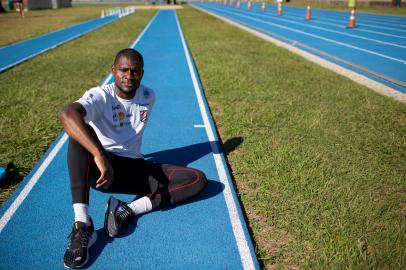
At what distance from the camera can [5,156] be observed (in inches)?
190

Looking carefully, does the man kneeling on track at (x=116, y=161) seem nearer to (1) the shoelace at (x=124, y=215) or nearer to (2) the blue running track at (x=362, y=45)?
(1) the shoelace at (x=124, y=215)

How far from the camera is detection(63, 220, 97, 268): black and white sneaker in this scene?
2.82 metres

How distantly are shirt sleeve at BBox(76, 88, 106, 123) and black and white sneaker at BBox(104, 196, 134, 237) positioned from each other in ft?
2.75

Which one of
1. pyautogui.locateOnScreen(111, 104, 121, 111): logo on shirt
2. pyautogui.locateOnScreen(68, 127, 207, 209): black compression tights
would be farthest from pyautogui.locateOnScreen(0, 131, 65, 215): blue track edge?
pyautogui.locateOnScreen(111, 104, 121, 111): logo on shirt

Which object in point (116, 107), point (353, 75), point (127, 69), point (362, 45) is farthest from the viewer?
point (362, 45)

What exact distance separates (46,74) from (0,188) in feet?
21.3

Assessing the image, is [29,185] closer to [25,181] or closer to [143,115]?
[25,181]

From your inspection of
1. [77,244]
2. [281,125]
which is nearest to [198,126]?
[281,125]

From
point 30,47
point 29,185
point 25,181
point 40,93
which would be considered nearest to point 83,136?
point 29,185

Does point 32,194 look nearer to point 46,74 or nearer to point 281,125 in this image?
point 281,125

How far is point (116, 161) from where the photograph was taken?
3.40 meters

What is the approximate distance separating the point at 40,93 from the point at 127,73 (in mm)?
5525

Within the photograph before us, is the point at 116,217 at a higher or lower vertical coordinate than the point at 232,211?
higher

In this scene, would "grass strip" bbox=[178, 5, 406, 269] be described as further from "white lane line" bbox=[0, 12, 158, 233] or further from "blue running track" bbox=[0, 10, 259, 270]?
"white lane line" bbox=[0, 12, 158, 233]
